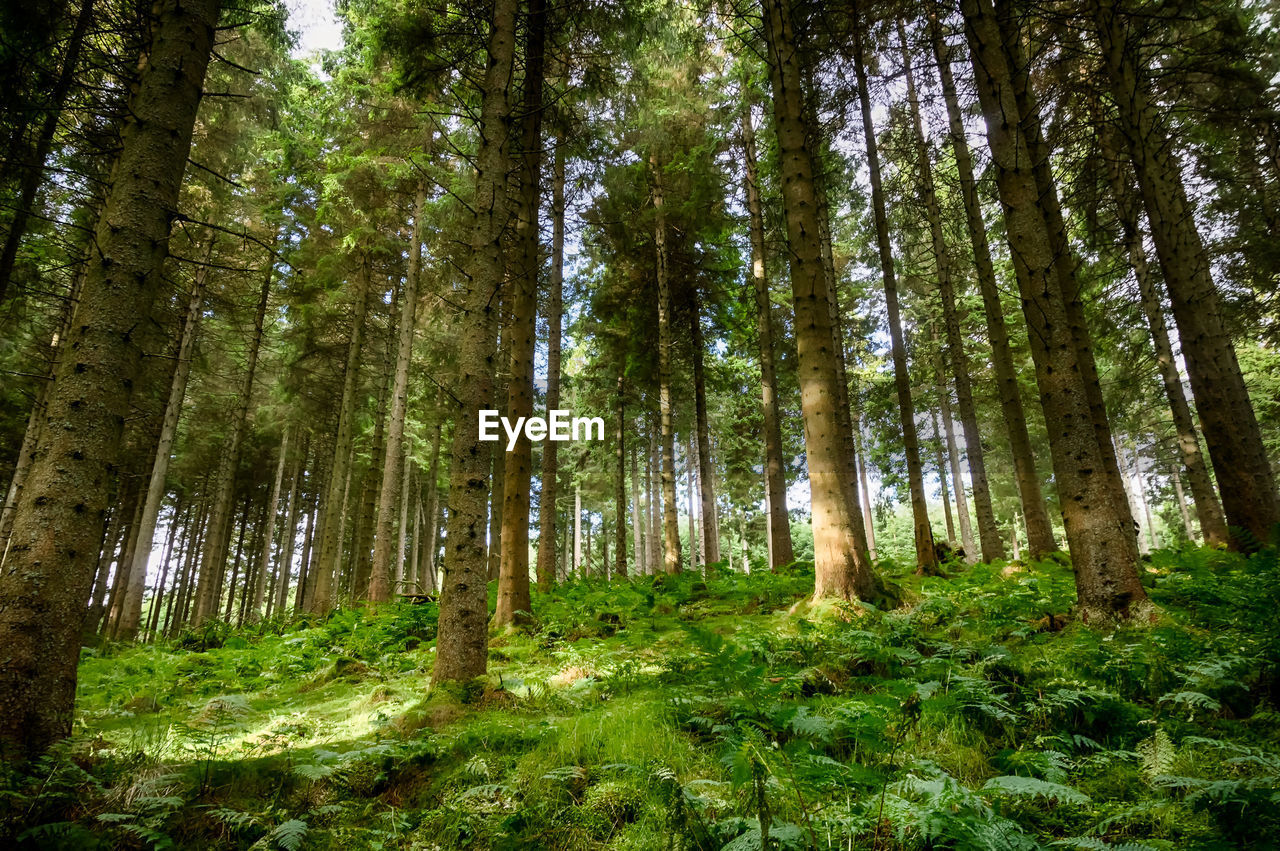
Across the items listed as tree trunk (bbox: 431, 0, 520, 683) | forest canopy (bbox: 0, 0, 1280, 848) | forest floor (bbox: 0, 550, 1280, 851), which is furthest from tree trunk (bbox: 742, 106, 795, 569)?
tree trunk (bbox: 431, 0, 520, 683)

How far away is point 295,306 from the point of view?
16938 millimetres

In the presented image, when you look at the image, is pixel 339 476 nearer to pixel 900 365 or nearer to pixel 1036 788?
pixel 900 365

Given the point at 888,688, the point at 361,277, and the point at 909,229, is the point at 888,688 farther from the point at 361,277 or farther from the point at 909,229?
the point at 361,277

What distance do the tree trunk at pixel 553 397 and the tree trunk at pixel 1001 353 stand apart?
7.92 meters

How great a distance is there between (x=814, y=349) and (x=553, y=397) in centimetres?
685

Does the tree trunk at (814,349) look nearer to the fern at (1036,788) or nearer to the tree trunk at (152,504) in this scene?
the fern at (1036,788)

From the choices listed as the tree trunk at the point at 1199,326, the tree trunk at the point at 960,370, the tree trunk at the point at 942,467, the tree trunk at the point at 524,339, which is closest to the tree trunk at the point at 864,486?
the tree trunk at the point at 942,467

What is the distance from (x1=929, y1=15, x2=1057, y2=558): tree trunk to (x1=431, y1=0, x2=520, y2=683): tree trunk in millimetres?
8920

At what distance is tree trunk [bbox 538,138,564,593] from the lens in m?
11.6

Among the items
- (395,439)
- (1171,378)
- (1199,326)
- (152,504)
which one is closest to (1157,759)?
(1199,326)

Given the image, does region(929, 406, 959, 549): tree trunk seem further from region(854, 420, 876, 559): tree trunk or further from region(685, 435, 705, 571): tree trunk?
region(685, 435, 705, 571): tree trunk

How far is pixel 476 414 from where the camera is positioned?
5023 mm

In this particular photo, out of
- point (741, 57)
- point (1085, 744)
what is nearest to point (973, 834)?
point (1085, 744)

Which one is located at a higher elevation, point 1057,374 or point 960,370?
point 960,370
